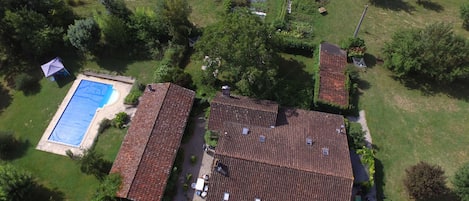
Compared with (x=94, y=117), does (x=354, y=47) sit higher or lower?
higher

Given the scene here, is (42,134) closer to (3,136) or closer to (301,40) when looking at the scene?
(3,136)

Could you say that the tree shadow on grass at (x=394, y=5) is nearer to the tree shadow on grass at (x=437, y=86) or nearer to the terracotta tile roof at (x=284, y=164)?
the tree shadow on grass at (x=437, y=86)

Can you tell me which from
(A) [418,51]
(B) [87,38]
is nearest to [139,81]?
(B) [87,38]

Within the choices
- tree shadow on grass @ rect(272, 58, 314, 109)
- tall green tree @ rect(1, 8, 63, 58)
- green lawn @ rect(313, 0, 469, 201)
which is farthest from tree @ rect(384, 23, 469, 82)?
tall green tree @ rect(1, 8, 63, 58)

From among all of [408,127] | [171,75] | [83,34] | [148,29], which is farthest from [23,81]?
[408,127]

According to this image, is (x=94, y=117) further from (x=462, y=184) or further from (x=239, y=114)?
(x=462, y=184)
